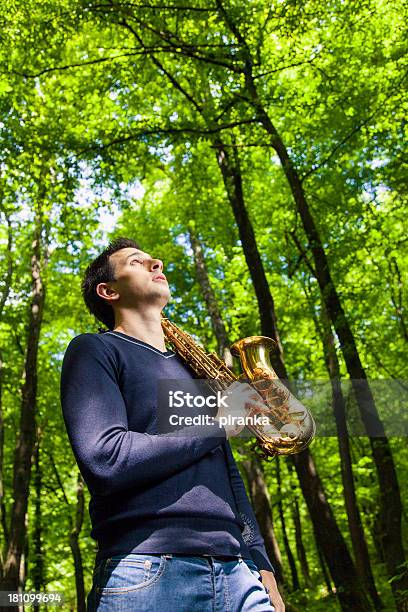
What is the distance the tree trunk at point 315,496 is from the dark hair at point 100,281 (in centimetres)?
619

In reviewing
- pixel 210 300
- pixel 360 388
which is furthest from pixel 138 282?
pixel 210 300

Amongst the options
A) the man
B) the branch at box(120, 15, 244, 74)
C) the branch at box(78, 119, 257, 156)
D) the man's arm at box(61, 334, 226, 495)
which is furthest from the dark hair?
the branch at box(78, 119, 257, 156)

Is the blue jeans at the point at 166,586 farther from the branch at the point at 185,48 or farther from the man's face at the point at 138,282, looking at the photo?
the branch at the point at 185,48

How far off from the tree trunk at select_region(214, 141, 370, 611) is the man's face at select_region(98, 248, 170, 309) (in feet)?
20.6

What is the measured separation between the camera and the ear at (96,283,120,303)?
2723 millimetres

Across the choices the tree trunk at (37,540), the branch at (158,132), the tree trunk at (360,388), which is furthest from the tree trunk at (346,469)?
the tree trunk at (37,540)

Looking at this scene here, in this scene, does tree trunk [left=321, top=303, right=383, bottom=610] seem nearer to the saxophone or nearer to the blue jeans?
the saxophone

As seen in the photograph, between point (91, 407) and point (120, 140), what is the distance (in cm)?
880

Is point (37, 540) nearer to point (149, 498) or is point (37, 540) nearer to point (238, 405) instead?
point (238, 405)

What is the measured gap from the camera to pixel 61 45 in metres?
10.3

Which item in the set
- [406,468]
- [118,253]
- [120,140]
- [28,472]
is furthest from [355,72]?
[406,468]

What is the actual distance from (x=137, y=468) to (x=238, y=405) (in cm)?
54

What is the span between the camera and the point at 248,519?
2.44 m

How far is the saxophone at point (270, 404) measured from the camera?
2.54 meters
